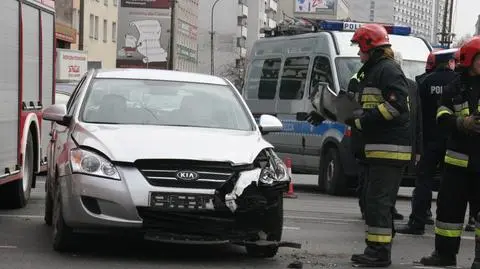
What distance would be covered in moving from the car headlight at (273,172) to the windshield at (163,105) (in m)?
0.77

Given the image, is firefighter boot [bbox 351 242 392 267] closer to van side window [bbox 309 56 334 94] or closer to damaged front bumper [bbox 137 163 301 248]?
damaged front bumper [bbox 137 163 301 248]

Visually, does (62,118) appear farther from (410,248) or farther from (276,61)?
(276,61)

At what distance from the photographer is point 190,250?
26.1 ft

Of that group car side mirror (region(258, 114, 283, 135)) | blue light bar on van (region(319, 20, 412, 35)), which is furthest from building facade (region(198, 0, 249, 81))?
car side mirror (region(258, 114, 283, 135))

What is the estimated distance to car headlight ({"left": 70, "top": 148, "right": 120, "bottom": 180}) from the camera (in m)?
7.02

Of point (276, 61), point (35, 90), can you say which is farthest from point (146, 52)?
point (35, 90)

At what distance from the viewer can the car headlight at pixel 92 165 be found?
23.0 ft

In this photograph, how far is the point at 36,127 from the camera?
11.2 metres

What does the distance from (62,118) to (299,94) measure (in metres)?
8.43

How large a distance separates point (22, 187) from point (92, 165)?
13.1ft

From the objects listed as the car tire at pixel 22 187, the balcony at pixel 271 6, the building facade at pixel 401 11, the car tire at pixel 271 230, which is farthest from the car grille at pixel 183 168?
the building facade at pixel 401 11

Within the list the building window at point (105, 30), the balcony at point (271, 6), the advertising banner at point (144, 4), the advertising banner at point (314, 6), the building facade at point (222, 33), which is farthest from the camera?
the advertising banner at point (314, 6)

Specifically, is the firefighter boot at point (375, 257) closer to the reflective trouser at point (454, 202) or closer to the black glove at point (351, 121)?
the reflective trouser at point (454, 202)

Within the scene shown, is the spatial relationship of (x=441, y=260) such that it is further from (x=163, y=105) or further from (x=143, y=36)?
(x=143, y=36)
